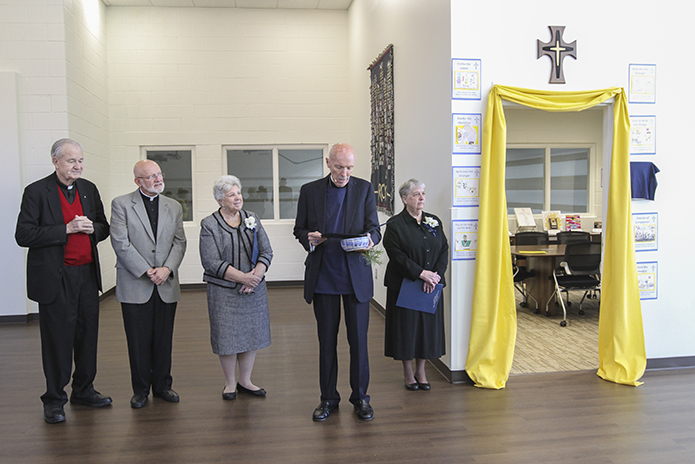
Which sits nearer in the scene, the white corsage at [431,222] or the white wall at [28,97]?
the white corsage at [431,222]

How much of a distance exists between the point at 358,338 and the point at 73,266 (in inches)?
76.6

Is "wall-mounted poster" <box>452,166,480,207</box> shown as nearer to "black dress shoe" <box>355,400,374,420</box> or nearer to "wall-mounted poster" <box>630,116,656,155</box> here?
"wall-mounted poster" <box>630,116,656,155</box>

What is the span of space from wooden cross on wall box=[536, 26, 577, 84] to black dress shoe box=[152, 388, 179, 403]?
371cm

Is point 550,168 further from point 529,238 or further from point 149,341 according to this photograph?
point 149,341

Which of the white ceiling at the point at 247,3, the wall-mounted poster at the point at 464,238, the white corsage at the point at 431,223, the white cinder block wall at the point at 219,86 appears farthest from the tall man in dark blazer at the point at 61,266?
the white ceiling at the point at 247,3

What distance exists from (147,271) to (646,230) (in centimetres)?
391

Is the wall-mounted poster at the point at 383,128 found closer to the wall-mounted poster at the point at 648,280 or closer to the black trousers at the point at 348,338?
the wall-mounted poster at the point at 648,280

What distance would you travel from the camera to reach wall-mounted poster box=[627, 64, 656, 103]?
4391 millimetres

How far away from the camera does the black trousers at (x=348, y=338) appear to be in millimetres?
3471

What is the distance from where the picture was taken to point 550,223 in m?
8.95

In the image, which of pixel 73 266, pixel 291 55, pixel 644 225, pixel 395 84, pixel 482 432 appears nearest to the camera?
pixel 482 432

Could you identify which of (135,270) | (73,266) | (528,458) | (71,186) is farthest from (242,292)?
(528,458)

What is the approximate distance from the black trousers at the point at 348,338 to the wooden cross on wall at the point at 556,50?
2406mm

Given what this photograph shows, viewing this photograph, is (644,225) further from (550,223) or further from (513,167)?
(513,167)
